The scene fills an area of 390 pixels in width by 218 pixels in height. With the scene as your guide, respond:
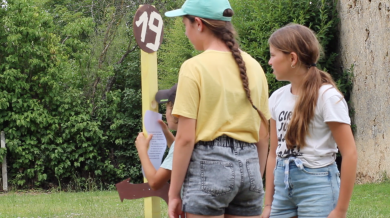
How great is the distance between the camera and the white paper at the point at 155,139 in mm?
3137

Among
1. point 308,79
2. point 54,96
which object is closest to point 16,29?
point 54,96

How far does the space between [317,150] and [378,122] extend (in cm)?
743

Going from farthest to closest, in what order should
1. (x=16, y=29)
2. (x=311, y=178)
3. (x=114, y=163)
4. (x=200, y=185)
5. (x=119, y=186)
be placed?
1. (x=114, y=163)
2. (x=16, y=29)
3. (x=119, y=186)
4. (x=311, y=178)
5. (x=200, y=185)

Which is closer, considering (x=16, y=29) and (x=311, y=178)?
(x=311, y=178)

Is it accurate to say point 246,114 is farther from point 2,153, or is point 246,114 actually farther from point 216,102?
point 2,153

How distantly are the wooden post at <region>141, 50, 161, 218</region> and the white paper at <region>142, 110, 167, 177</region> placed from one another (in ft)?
0.37

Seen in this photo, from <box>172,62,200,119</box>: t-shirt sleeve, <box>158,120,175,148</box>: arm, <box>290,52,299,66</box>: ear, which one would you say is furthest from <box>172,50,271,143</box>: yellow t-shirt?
<box>158,120,175,148</box>: arm

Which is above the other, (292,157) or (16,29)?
(16,29)

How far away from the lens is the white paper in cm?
314

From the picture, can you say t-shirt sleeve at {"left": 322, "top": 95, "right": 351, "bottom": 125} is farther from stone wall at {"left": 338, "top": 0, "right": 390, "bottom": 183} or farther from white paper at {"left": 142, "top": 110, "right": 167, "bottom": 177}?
stone wall at {"left": 338, "top": 0, "right": 390, "bottom": 183}

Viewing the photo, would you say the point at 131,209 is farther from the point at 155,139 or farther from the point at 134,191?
the point at 155,139

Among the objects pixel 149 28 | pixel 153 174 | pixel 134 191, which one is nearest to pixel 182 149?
pixel 153 174

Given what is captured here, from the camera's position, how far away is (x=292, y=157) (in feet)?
8.55

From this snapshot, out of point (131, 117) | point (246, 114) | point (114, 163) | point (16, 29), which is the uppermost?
point (16, 29)
